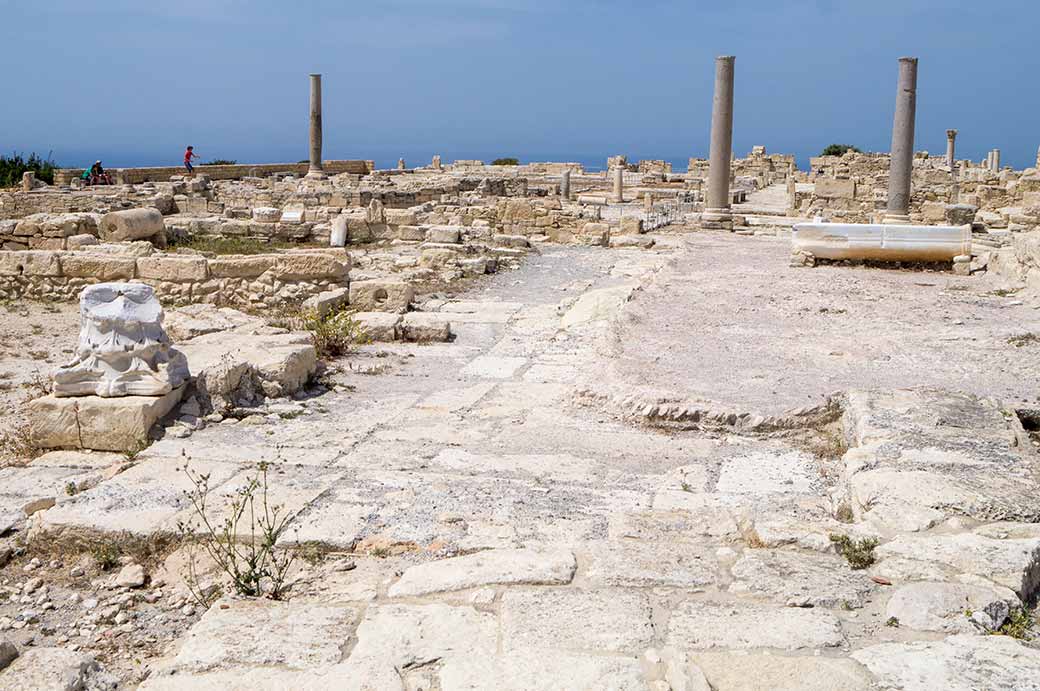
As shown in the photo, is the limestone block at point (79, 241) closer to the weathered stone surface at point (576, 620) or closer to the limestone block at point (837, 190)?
the weathered stone surface at point (576, 620)

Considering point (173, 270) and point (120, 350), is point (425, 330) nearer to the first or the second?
point (120, 350)

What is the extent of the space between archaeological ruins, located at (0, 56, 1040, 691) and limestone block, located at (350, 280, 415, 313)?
0.04 meters

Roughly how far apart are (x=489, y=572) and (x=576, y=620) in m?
0.54

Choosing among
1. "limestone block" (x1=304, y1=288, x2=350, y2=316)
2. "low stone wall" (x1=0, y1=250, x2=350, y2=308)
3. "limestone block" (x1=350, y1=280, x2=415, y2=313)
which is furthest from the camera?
"low stone wall" (x1=0, y1=250, x2=350, y2=308)

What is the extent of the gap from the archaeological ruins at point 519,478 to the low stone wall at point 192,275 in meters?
0.04

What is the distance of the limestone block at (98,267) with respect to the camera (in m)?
12.3

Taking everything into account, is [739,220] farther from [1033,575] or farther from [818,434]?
[1033,575]

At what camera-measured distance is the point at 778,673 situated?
2.87 m

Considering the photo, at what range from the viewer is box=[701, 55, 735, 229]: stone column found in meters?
20.0

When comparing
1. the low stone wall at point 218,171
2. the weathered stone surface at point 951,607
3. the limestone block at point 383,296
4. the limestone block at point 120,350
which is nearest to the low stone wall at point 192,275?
the limestone block at point 383,296

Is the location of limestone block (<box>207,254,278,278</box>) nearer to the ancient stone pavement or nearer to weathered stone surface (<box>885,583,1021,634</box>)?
the ancient stone pavement

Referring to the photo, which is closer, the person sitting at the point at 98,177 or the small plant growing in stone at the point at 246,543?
the small plant growing in stone at the point at 246,543

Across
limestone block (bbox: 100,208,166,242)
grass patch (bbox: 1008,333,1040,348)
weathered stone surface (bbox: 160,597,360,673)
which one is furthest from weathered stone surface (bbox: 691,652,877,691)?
limestone block (bbox: 100,208,166,242)

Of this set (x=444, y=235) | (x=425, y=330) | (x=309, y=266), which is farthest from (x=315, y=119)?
(x=425, y=330)
